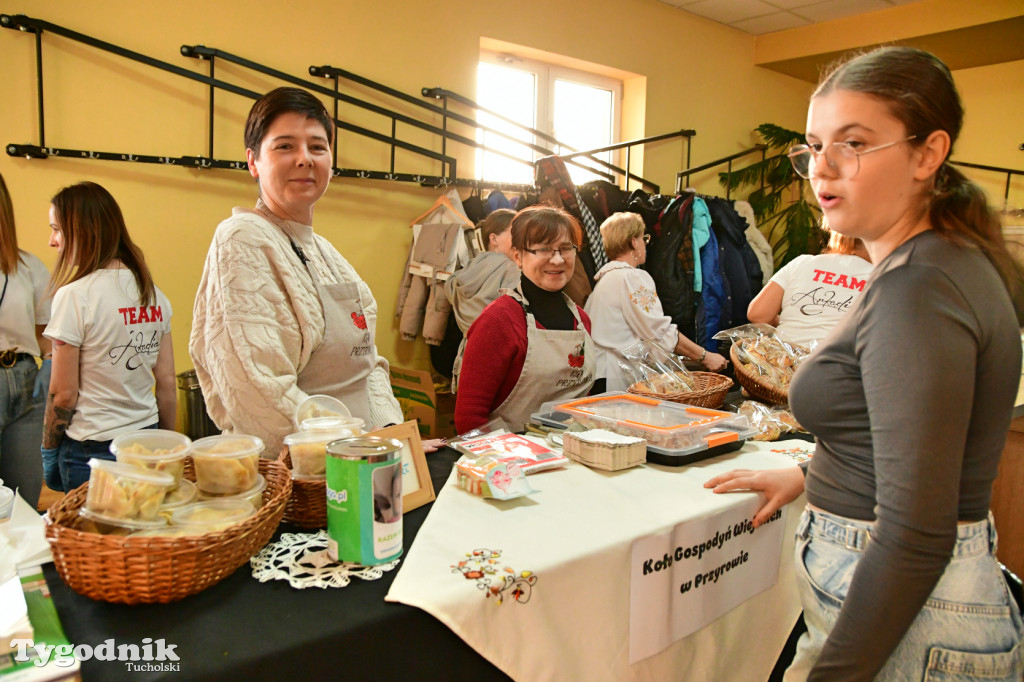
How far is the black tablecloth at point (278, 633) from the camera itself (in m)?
0.78

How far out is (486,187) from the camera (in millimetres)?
4172

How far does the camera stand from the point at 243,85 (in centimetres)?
335

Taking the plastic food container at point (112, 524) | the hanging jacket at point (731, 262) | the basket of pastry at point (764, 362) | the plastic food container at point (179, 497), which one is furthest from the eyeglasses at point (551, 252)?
the hanging jacket at point (731, 262)

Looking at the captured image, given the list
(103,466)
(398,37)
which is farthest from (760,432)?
(398,37)

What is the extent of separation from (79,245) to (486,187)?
2.45m

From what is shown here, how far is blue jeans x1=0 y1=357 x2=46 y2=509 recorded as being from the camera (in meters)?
2.41

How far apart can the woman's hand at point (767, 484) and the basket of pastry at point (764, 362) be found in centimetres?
71

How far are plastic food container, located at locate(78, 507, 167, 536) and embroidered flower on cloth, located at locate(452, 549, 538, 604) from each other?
0.44 m

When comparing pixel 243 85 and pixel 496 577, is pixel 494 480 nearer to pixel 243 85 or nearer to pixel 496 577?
pixel 496 577

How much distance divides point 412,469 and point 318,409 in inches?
8.5

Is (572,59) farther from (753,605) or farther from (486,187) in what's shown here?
(753,605)

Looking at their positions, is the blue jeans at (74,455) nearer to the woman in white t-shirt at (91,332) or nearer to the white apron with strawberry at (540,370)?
the woman in white t-shirt at (91,332)

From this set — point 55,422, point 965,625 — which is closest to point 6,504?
point 55,422

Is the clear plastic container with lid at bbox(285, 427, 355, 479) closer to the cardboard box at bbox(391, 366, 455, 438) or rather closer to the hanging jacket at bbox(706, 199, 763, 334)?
the cardboard box at bbox(391, 366, 455, 438)
